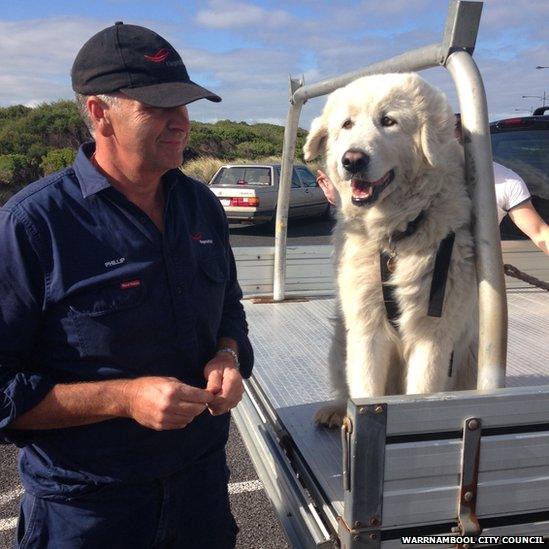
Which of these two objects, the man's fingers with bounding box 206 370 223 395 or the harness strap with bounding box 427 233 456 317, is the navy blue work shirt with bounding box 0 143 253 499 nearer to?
the man's fingers with bounding box 206 370 223 395

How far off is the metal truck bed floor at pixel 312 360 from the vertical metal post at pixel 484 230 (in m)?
0.62

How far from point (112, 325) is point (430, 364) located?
122 centimetres

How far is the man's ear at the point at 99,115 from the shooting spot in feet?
5.26

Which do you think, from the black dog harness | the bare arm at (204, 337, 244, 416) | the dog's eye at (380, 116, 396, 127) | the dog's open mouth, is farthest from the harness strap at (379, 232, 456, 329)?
the bare arm at (204, 337, 244, 416)

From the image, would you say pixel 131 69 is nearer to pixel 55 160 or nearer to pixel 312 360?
pixel 312 360

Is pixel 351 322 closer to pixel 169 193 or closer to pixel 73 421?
pixel 169 193

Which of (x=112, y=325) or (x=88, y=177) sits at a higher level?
(x=88, y=177)

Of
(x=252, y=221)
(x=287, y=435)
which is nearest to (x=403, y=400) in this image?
(x=287, y=435)

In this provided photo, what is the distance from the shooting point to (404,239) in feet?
7.07

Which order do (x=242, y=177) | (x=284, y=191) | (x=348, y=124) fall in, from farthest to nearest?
(x=242, y=177)
(x=284, y=191)
(x=348, y=124)

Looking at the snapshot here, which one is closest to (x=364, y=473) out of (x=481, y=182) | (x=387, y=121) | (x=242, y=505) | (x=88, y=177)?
(x=481, y=182)

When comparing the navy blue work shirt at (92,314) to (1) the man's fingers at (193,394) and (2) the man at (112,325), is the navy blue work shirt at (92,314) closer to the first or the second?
(2) the man at (112,325)

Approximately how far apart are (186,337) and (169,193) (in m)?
0.46

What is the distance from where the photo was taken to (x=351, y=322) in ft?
7.59
